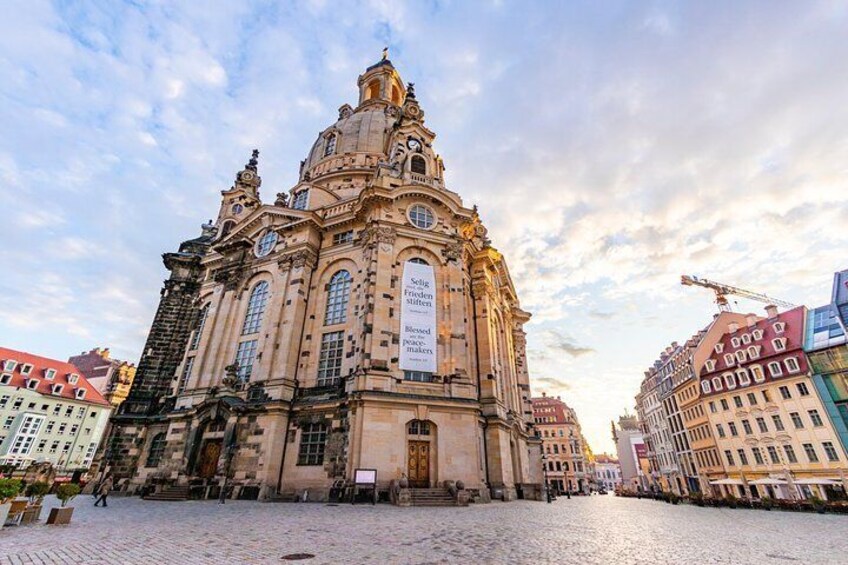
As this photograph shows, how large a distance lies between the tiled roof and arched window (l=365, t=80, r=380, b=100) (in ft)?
207

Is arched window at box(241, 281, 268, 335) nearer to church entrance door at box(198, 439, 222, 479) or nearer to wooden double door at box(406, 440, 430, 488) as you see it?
church entrance door at box(198, 439, 222, 479)

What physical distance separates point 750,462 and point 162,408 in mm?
62754

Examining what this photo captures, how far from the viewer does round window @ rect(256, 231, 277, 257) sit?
36.3m

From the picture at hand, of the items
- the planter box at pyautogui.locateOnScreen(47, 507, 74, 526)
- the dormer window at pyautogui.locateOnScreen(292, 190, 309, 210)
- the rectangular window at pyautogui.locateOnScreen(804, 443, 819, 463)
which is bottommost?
the planter box at pyautogui.locateOnScreen(47, 507, 74, 526)

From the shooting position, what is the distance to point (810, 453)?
39094mm

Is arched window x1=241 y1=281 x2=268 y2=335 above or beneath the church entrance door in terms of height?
above

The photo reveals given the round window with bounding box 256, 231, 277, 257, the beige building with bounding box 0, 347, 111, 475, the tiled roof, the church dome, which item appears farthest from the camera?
the tiled roof

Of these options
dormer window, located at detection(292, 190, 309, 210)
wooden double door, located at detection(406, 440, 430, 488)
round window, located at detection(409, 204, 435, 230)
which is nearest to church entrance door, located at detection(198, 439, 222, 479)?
wooden double door, located at detection(406, 440, 430, 488)

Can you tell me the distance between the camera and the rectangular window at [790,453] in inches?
1590

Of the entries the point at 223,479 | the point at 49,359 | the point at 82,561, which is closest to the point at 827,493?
the point at 223,479

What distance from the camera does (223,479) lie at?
25.5 metres

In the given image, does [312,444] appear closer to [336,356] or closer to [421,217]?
[336,356]

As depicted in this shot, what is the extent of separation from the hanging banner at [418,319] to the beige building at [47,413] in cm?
5536

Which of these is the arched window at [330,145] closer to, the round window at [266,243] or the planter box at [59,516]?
the round window at [266,243]
